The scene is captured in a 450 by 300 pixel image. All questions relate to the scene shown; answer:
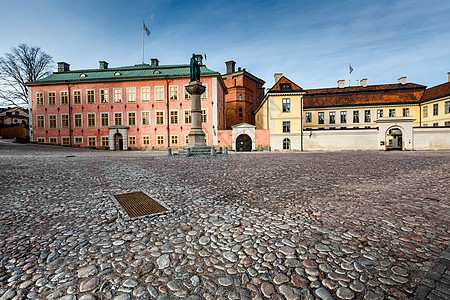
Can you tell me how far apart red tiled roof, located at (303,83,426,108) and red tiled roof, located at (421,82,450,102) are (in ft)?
3.53

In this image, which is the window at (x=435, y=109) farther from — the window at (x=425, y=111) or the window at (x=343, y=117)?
the window at (x=343, y=117)

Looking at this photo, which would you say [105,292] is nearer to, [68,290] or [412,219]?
[68,290]

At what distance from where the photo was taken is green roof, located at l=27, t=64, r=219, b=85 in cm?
3124

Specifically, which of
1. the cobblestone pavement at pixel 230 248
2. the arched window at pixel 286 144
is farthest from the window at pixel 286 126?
the cobblestone pavement at pixel 230 248

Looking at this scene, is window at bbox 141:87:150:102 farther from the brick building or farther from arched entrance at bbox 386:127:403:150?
arched entrance at bbox 386:127:403:150

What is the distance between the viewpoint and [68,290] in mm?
1696

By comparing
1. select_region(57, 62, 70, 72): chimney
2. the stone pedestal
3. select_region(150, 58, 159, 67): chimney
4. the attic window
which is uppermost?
select_region(150, 58, 159, 67): chimney

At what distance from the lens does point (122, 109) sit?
3141 centimetres

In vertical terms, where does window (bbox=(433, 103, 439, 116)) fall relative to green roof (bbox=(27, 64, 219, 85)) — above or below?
below

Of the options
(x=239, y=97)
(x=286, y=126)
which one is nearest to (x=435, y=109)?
(x=286, y=126)

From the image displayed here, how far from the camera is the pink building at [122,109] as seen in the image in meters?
30.5

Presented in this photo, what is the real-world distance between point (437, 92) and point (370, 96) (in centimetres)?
863

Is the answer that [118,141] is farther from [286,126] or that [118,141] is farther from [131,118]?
[286,126]

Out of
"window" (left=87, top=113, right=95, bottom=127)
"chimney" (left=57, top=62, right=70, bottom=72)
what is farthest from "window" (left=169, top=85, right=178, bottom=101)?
"chimney" (left=57, top=62, right=70, bottom=72)
